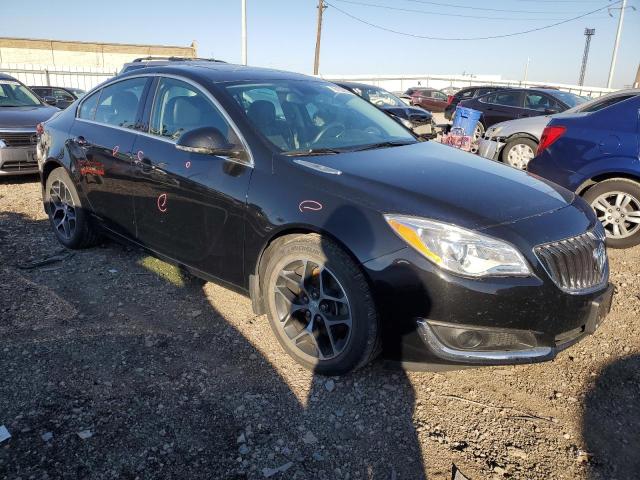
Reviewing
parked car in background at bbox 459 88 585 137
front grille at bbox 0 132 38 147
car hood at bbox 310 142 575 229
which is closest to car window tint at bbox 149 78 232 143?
car hood at bbox 310 142 575 229

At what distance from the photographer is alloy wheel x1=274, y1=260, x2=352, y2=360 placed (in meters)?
2.79

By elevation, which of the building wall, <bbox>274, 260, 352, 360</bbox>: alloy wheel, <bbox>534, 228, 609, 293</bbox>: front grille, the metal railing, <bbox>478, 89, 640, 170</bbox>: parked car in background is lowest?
<bbox>274, 260, 352, 360</bbox>: alloy wheel

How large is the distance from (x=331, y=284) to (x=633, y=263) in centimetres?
362

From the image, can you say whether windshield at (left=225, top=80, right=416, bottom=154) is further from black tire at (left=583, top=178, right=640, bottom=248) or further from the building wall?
the building wall

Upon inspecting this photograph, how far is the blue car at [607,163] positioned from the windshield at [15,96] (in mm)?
8176

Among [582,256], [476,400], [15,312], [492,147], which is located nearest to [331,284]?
[476,400]

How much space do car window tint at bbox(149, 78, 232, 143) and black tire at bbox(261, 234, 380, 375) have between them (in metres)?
0.96

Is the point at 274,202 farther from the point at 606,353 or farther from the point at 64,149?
the point at 64,149

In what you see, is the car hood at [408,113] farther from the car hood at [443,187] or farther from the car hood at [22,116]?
the car hood at [443,187]

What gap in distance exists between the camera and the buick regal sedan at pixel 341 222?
8.18ft

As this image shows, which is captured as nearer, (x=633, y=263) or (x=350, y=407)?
(x=350, y=407)

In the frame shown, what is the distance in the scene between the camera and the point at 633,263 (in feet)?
16.0

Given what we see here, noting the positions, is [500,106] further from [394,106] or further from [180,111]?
[180,111]

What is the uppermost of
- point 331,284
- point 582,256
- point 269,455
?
point 582,256
